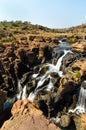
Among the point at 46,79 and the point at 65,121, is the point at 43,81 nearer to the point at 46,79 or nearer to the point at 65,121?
the point at 46,79

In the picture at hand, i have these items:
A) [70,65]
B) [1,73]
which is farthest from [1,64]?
[70,65]

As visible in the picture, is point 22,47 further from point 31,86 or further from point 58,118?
point 58,118

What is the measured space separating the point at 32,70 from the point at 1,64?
23.9 feet

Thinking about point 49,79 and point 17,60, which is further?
point 17,60

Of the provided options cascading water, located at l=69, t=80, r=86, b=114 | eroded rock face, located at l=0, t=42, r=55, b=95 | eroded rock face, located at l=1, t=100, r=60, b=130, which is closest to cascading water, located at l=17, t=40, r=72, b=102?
eroded rock face, located at l=0, t=42, r=55, b=95

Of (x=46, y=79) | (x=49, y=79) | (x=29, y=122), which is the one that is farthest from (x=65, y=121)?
(x=29, y=122)

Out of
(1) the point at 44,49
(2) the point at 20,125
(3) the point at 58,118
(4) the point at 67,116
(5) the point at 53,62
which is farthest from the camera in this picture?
(1) the point at 44,49

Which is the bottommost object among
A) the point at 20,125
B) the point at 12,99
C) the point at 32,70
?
the point at 12,99

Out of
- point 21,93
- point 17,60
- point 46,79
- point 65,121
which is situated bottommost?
point 21,93

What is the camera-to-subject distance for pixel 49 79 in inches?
1938

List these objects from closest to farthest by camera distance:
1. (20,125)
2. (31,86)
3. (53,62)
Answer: (20,125) < (31,86) < (53,62)

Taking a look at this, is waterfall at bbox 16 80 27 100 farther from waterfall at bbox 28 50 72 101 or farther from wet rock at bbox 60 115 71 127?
wet rock at bbox 60 115 71 127

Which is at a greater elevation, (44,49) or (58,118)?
(44,49)

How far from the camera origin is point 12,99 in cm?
5178
